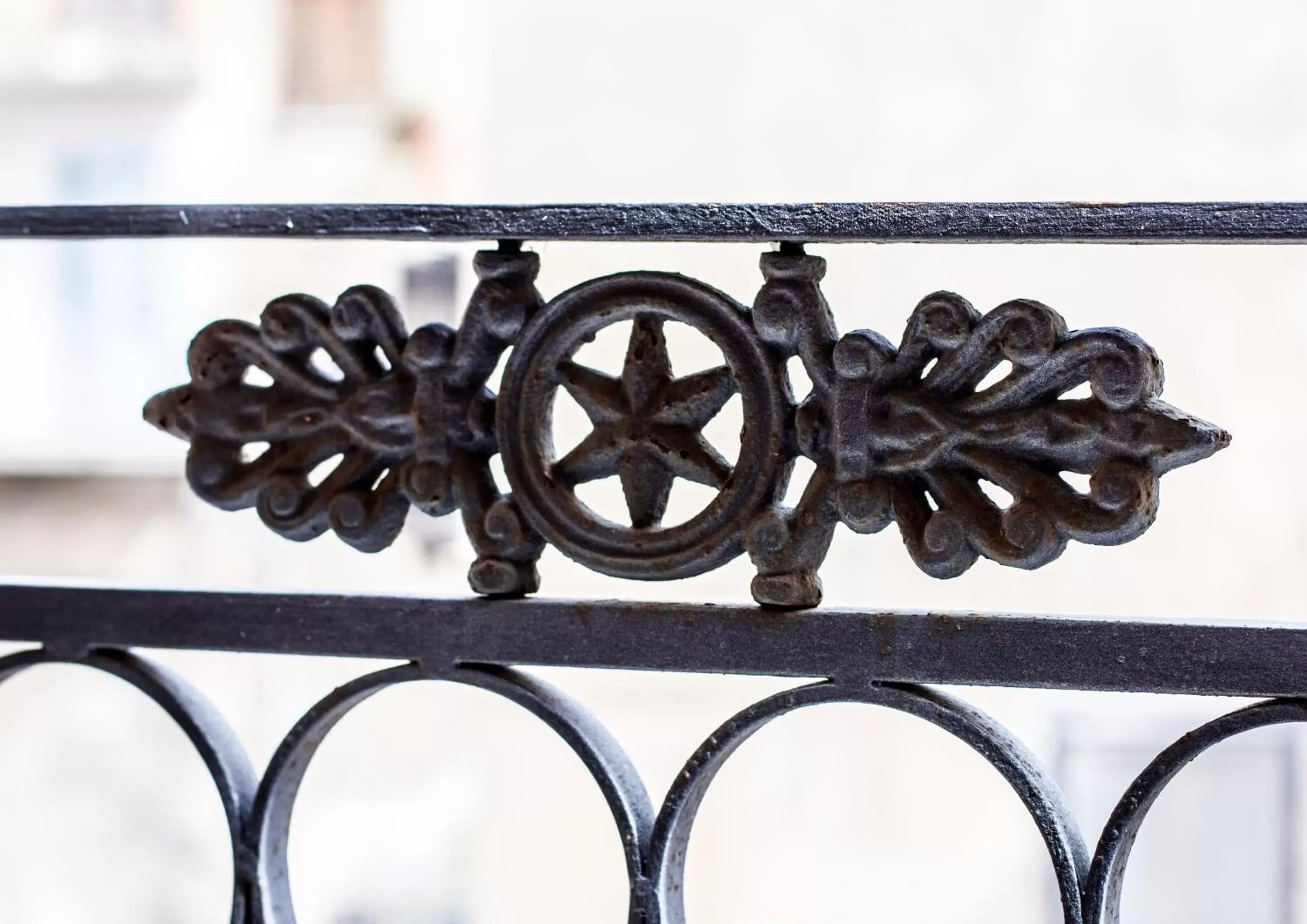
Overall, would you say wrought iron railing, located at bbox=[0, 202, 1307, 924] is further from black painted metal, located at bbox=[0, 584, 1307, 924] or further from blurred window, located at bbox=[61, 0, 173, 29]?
blurred window, located at bbox=[61, 0, 173, 29]

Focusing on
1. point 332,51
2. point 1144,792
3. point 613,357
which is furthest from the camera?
point 332,51

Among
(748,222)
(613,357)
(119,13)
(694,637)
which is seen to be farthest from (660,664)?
(119,13)

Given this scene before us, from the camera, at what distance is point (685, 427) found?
0.48 m

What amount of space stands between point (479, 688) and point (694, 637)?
9 cm

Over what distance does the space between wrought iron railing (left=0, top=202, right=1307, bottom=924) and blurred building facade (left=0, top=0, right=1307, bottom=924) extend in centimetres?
245

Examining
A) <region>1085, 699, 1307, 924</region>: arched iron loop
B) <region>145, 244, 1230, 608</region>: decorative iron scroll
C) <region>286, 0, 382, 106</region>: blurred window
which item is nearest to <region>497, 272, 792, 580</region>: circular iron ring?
<region>145, 244, 1230, 608</region>: decorative iron scroll

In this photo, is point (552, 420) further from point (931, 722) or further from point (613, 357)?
point (613, 357)

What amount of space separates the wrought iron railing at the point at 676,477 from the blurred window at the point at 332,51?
4.72m

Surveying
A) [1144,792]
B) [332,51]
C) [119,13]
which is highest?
[332,51]

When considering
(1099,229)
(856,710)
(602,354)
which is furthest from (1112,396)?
(856,710)

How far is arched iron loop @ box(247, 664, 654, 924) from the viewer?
0.48m

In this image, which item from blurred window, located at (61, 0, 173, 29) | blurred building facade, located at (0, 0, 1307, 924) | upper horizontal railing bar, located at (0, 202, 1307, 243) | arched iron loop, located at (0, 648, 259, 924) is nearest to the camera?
upper horizontal railing bar, located at (0, 202, 1307, 243)

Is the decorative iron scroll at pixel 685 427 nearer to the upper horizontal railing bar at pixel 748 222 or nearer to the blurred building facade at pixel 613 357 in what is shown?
the upper horizontal railing bar at pixel 748 222

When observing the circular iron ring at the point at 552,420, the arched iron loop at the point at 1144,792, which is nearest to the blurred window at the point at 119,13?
the circular iron ring at the point at 552,420
